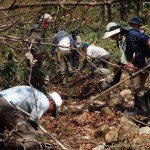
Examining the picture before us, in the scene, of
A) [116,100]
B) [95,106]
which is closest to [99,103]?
[95,106]

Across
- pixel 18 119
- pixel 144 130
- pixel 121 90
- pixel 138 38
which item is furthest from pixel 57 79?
pixel 18 119

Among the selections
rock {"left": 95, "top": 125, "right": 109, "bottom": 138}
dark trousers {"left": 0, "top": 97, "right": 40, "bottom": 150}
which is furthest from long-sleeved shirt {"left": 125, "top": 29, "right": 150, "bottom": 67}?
dark trousers {"left": 0, "top": 97, "right": 40, "bottom": 150}

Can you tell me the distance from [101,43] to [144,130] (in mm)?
8384

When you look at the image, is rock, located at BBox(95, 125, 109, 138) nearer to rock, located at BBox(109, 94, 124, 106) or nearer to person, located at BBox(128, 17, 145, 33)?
rock, located at BBox(109, 94, 124, 106)

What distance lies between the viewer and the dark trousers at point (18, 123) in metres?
4.62

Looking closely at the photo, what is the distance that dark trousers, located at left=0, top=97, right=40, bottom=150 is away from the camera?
4.62m

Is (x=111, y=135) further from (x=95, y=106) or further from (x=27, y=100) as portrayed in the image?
(x=27, y=100)

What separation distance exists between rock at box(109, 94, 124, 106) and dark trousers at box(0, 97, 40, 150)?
3928mm

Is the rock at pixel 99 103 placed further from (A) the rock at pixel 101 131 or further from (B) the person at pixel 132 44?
(A) the rock at pixel 101 131

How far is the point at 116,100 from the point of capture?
867 cm

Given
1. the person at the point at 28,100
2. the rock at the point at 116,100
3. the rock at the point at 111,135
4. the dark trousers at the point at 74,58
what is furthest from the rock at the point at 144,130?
the dark trousers at the point at 74,58

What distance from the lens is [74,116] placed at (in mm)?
8195

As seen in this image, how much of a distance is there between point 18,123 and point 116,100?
4.20 meters

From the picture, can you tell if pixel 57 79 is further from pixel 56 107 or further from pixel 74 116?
pixel 56 107
